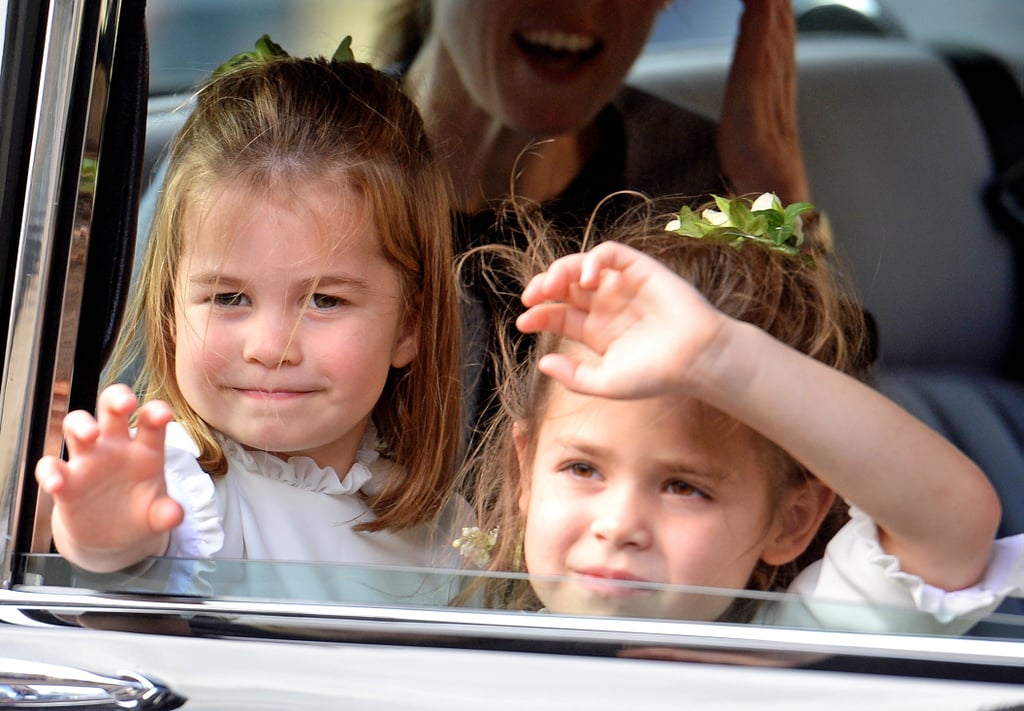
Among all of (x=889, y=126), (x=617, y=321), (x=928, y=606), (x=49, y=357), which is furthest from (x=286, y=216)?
(x=889, y=126)

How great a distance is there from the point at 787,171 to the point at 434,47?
2.03 feet

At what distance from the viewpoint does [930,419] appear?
182 cm

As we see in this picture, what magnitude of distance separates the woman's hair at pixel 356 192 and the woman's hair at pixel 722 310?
0.07 meters

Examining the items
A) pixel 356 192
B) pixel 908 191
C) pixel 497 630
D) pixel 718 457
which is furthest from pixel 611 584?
pixel 908 191

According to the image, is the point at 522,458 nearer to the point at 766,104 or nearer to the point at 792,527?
the point at 792,527

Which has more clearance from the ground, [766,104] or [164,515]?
[766,104]

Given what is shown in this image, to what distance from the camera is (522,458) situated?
1355 mm

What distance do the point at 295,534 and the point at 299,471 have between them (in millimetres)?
133

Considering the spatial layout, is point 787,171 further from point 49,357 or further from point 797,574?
point 49,357

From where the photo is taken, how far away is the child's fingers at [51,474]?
1009 mm

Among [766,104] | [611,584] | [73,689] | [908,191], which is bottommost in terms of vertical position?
[73,689]

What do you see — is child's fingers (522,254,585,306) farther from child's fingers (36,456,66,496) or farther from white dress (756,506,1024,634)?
child's fingers (36,456,66,496)

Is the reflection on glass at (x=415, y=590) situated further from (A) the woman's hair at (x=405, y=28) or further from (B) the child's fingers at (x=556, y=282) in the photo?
(A) the woman's hair at (x=405, y=28)

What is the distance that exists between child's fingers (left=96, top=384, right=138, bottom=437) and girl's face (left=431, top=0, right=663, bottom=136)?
0.96m
